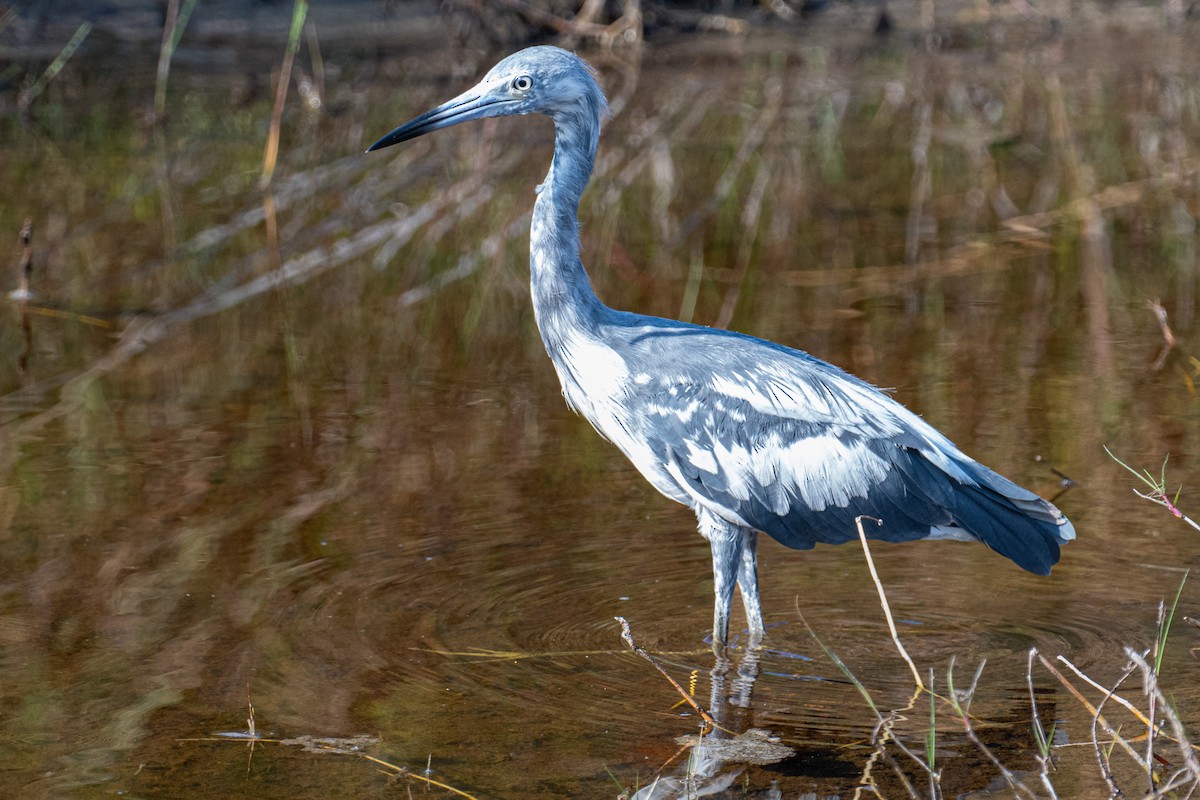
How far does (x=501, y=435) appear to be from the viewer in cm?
626

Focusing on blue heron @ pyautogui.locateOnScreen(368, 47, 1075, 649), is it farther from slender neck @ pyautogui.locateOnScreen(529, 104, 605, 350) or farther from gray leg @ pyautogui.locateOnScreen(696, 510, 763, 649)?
slender neck @ pyautogui.locateOnScreen(529, 104, 605, 350)

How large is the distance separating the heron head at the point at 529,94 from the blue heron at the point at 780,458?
77 centimetres

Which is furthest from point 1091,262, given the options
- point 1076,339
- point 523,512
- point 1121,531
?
point 523,512

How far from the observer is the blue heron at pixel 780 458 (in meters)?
4.54

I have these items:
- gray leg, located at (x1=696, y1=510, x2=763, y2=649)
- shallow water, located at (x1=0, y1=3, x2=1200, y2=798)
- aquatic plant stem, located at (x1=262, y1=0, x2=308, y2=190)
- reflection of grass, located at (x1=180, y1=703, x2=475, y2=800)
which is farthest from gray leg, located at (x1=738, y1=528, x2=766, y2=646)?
aquatic plant stem, located at (x1=262, y1=0, x2=308, y2=190)

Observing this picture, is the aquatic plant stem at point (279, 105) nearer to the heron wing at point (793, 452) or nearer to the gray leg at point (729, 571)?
the heron wing at point (793, 452)

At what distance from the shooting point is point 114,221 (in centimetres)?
961

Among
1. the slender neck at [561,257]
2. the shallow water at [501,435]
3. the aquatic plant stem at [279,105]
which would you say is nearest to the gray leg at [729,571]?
the shallow water at [501,435]

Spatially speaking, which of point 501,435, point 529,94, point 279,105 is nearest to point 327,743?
point 529,94

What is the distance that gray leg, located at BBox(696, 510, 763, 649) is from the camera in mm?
4602

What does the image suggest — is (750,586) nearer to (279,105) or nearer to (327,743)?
(327,743)

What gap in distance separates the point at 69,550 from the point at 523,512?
1.51 m

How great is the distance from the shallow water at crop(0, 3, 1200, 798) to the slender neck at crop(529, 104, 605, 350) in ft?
2.71

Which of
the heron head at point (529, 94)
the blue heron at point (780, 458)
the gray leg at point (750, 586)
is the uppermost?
the heron head at point (529, 94)
